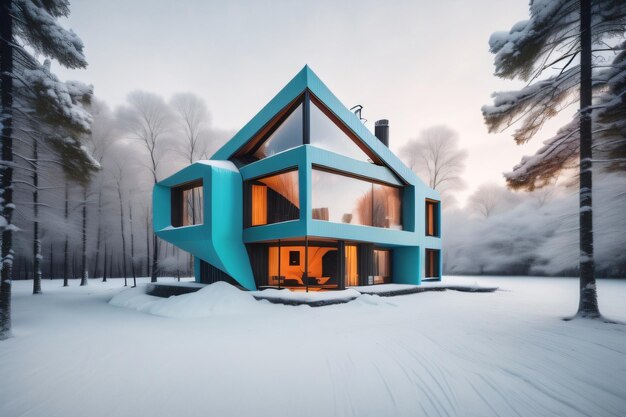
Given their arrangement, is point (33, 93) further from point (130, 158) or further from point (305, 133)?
point (130, 158)

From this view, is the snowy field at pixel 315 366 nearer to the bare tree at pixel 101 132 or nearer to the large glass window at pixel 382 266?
the large glass window at pixel 382 266

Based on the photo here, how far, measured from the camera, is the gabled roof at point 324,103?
1124cm

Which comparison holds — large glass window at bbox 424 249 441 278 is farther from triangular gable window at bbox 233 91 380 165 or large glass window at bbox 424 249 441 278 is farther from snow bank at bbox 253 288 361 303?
snow bank at bbox 253 288 361 303

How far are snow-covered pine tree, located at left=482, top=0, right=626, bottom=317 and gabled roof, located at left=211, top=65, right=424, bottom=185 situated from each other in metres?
5.34

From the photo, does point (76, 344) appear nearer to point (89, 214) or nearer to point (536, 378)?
point (536, 378)

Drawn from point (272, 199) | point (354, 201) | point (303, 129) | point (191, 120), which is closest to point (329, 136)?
point (303, 129)

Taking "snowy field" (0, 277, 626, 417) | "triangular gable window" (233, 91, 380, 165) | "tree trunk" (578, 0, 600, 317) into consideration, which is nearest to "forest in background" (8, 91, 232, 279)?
"triangular gable window" (233, 91, 380, 165)

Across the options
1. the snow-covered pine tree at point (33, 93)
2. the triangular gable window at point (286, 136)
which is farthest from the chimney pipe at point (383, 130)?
the snow-covered pine tree at point (33, 93)

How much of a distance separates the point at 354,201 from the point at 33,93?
11.3m

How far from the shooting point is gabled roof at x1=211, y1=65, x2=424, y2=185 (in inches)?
443

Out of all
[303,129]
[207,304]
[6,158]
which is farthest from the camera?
[303,129]

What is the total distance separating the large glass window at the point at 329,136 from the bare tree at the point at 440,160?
1706 cm

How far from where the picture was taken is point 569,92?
327 inches

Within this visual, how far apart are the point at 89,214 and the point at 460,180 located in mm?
33736
